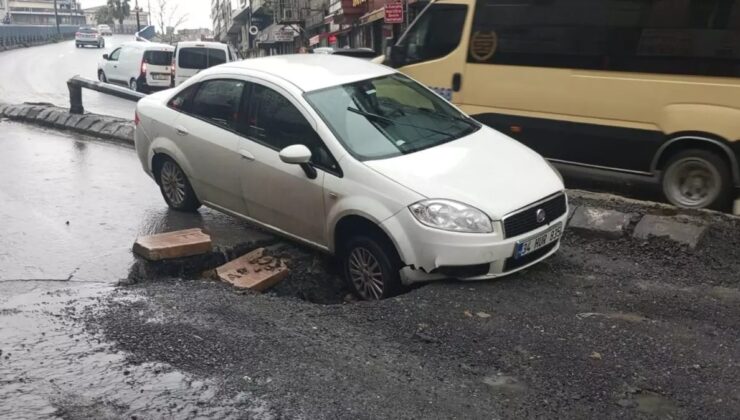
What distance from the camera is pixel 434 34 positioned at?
28.5 feet

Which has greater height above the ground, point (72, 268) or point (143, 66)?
point (143, 66)

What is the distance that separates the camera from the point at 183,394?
3348 mm

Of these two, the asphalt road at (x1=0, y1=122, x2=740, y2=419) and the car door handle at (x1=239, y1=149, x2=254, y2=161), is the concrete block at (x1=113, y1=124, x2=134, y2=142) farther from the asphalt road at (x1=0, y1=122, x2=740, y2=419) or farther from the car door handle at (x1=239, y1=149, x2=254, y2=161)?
the car door handle at (x1=239, y1=149, x2=254, y2=161)

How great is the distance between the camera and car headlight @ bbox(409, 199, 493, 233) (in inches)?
176

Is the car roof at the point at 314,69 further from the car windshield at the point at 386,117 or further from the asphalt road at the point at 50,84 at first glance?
the asphalt road at the point at 50,84

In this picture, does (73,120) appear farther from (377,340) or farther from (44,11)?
(44,11)

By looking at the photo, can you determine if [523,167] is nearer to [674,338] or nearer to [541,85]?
[674,338]

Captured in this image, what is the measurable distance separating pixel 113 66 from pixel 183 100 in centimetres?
1947

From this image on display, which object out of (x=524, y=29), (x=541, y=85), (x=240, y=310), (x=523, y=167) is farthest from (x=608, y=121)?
(x=240, y=310)

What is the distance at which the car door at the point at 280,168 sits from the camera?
5180 millimetres

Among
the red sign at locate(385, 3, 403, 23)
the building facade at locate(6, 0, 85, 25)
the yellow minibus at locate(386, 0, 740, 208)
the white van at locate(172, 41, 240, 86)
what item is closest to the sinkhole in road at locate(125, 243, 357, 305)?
the yellow minibus at locate(386, 0, 740, 208)

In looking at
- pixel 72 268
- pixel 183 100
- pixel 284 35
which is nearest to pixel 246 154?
pixel 183 100

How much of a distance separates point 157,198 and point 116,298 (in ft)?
10.5

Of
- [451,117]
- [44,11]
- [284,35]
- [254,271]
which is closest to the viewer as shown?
[254,271]
